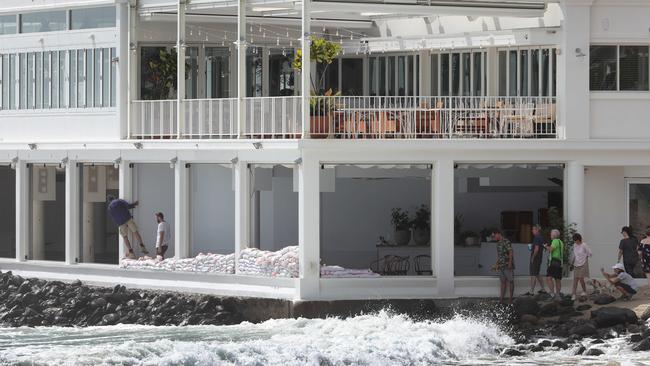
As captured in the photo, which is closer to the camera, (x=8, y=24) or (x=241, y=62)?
(x=241, y=62)

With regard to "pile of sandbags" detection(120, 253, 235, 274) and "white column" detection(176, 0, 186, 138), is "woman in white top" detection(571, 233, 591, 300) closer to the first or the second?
"pile of sandbags" detection(120, 253, 235, 274)

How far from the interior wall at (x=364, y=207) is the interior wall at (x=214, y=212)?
4.71 metres

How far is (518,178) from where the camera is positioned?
42.6 m

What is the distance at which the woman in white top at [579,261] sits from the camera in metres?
37.5

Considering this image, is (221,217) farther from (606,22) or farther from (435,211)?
(606,22)

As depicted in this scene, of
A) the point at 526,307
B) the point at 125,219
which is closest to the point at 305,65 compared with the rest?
the point at 125,219

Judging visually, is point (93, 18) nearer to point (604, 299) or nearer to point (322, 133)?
point (322, 133)

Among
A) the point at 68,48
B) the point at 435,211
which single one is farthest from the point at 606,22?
the point at 68,48

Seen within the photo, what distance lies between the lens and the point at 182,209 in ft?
133

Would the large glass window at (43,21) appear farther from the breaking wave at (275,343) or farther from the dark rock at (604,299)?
the dark rock at (604,299)

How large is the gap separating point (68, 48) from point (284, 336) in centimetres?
1153

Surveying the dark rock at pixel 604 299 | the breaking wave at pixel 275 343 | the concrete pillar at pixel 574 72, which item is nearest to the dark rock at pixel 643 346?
the breaking wave at pixel 275 343

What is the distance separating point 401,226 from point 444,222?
260 inches

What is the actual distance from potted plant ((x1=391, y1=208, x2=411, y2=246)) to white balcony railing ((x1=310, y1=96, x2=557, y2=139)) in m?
5.51
